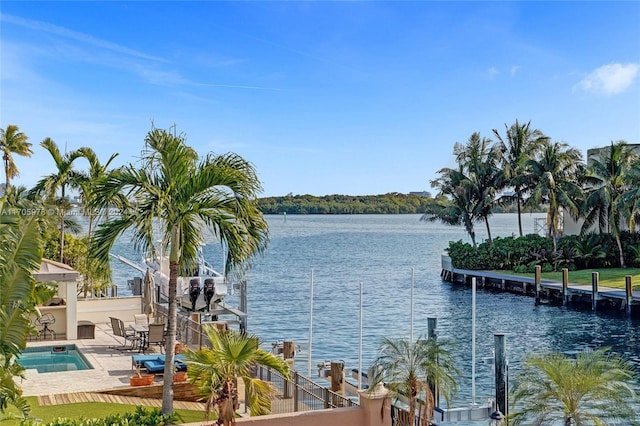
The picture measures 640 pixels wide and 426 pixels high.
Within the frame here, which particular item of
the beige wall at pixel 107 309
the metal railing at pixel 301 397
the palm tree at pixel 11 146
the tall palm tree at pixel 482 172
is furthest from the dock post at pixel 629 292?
the palm tree at pixel 11 146

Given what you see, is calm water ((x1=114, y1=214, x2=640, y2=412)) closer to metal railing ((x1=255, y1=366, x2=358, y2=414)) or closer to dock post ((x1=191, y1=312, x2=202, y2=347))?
dock post ((x1=191, y1=312, x2=202, y2=347))

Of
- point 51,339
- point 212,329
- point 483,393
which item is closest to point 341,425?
point 212,329

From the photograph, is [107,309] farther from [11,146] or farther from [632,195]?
[632,195]

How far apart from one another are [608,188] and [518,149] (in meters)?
9.98

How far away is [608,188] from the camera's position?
147 ft

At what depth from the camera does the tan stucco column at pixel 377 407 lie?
36.7 ft

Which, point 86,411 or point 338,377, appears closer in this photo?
point 86,411

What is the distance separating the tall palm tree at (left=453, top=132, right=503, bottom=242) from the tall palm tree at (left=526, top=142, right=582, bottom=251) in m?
3.33

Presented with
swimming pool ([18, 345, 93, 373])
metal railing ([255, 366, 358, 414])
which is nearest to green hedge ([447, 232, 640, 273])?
swimming pool ([18, 345, 93, 373])

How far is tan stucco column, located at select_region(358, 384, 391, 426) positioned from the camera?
1118 cm

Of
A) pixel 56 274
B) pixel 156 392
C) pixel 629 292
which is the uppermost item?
pixel 56 274

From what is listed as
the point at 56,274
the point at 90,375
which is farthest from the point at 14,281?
the point at 56,274

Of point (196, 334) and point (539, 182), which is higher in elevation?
point (539, 182)

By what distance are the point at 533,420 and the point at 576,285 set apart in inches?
1326
